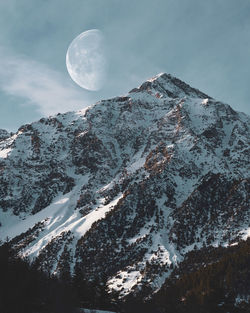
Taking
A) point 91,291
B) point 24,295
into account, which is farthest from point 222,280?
point 24,295

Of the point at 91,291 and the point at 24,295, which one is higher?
the point at 24,295

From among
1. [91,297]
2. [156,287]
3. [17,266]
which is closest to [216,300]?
[91,297]

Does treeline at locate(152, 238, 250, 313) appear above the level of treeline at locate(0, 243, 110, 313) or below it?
below

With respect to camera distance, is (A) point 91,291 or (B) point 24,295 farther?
(A) point 91,291

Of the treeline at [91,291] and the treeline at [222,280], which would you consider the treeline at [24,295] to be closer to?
the treeline at [91,291]

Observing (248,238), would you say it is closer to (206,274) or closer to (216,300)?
(206,274)

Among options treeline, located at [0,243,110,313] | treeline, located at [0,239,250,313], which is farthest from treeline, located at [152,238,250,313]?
treeline, located at [0,243,110,313]

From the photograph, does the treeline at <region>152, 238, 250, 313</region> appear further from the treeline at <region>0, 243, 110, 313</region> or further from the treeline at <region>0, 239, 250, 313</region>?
the treeline at <region>0, 243, 110, 313</region>

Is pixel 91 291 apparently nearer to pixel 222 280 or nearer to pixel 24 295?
pixel 24 295

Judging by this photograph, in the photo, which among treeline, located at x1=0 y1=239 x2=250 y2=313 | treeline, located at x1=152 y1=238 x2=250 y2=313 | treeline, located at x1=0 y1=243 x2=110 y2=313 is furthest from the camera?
treeline, located at x1=152 y1=238 x2=250 y2=313

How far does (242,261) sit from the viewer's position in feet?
499

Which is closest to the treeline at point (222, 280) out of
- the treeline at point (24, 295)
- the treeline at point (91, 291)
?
the treeline at point (91, 291)

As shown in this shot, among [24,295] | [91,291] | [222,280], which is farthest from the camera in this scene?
[222,280]

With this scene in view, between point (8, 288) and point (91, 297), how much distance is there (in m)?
41.3
